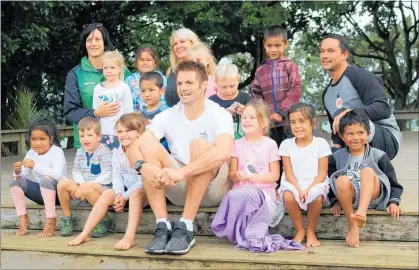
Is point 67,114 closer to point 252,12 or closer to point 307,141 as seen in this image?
point 307,141

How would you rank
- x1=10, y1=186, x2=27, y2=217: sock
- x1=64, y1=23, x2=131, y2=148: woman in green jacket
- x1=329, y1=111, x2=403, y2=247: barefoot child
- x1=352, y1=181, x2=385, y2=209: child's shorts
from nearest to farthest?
x1=329, y1=111, x2=403, y2=247: barefoot child
x1=352, y1=181, x2=385, y2=209: child's shorts
x1=10, y1=186, x2=27, y2=217: sock
x1=64, y1=23, x2=131, y2=148: woman in green jacket

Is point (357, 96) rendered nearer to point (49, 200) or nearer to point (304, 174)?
point (304, 174)

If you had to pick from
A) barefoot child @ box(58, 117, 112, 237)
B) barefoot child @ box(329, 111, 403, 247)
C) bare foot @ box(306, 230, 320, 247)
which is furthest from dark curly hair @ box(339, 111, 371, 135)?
barefoot child @ box(58, 117, 112, 237)

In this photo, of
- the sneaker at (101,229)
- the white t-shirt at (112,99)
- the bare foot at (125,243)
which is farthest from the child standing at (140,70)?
the bare foot at (125,243)

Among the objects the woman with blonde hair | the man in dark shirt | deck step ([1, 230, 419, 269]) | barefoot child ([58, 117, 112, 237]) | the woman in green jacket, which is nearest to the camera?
deck step ([1, 230, 419, 269])

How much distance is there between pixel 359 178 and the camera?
3.26 meters

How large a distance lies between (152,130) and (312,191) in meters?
1.07

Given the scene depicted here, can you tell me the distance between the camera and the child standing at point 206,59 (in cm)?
389

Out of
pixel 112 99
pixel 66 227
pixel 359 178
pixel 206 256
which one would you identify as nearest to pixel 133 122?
pixel 112 99

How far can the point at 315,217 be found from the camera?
3.23 metres

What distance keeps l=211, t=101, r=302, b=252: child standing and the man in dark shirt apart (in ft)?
1.58

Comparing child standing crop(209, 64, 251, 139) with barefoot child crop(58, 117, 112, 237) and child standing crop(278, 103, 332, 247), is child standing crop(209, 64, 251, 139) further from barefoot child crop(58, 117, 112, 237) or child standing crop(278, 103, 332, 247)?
barefoot child crop(58, 117, 112, 237)

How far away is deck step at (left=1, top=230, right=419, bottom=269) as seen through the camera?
2830mm

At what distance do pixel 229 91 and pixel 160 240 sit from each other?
1.30 meters
